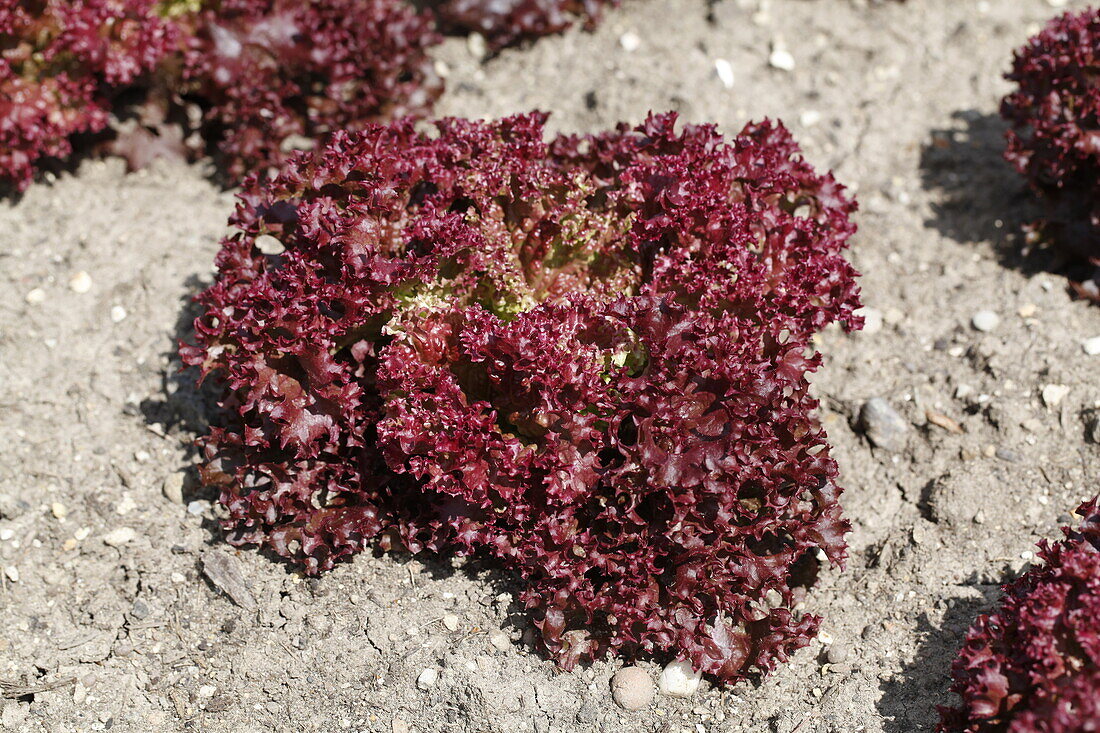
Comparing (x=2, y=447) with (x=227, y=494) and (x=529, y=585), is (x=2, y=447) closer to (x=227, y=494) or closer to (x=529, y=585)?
(x=227, y=494)

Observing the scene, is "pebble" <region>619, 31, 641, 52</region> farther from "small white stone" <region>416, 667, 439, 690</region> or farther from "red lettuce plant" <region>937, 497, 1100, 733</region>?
"small white stone" <region>416, 667, 439, 690</region>

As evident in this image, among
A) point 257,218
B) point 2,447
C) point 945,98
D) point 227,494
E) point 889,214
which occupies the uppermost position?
point 945,98

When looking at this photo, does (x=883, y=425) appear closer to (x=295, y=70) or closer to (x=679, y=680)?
(x=679, y=680)

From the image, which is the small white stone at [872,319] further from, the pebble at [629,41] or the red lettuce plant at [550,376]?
the pebble at [629,41]

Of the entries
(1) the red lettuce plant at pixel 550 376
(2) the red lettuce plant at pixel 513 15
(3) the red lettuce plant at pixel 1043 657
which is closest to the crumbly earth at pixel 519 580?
(2) the red lettuce plant at pixel 513 15

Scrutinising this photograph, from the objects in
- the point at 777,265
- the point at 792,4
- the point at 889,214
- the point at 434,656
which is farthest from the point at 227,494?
the point at 792,4
